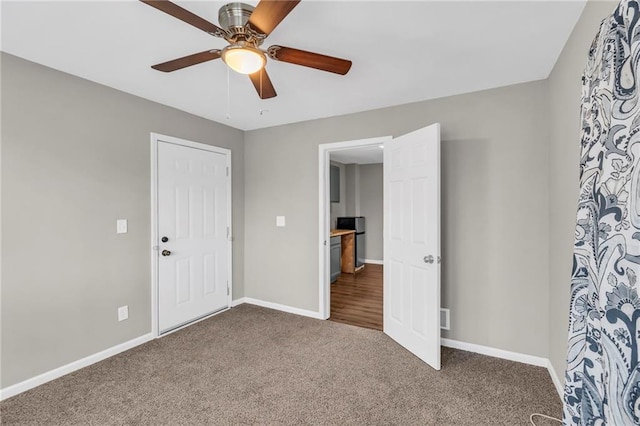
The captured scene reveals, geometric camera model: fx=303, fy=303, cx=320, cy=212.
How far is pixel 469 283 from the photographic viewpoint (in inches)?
111

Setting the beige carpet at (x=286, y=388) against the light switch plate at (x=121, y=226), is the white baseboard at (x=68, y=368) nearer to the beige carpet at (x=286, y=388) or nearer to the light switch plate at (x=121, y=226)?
the beige carpet at (x=286, y=388)

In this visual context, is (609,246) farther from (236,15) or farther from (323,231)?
(323,231)

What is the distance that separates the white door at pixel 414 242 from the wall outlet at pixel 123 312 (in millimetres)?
2552

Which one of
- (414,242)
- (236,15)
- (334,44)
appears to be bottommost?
(414,242)

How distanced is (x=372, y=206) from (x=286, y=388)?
537 centimetres

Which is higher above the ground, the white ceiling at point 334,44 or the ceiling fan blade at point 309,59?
the white ceiling at point 334,44

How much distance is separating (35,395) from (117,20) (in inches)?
102

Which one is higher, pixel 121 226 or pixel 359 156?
pixel 359 156

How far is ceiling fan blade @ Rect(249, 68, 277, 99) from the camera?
1945 mm

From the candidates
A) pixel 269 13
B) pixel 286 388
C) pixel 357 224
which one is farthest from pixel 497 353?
pixel 357 224

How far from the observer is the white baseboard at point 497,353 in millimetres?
2533

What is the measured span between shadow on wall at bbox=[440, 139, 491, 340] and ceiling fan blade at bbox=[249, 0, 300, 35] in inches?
80.6

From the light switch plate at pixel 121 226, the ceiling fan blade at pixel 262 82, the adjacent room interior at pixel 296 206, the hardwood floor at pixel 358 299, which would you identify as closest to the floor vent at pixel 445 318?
the adjacent room interior at pixel 296 206

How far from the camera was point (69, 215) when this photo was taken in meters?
2.46
